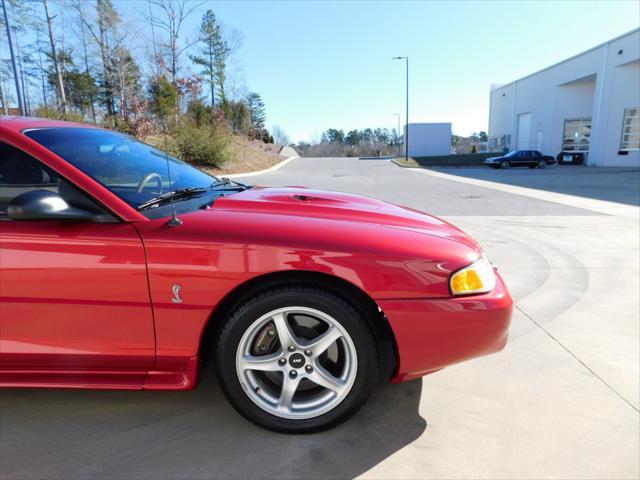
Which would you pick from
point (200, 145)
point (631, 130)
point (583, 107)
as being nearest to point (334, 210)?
point (200, 145)

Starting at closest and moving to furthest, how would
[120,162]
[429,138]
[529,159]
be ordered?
[120,162] < [529,159] < [429,138]

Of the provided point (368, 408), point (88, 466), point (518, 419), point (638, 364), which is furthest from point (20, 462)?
point (638, 364)

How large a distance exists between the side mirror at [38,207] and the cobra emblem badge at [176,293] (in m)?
0.54

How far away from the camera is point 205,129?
23.7m

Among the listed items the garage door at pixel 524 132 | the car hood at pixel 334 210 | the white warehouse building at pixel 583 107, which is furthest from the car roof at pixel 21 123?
the garage door at pixel 524 132

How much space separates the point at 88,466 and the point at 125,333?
611 millimetres

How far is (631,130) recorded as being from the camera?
86.9 ft

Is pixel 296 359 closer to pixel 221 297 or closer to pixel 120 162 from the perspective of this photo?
pixel 221 297

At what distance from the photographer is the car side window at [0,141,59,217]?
1.99m

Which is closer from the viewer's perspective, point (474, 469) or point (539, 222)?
point (474, 469)

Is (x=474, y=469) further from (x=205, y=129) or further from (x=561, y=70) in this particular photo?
(x=561, y=70)

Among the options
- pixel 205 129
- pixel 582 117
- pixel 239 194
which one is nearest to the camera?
pixel 239 194

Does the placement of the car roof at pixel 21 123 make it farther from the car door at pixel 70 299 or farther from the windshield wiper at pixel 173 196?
the windshield wiper at pixel 173 196

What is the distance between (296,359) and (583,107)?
128ft
